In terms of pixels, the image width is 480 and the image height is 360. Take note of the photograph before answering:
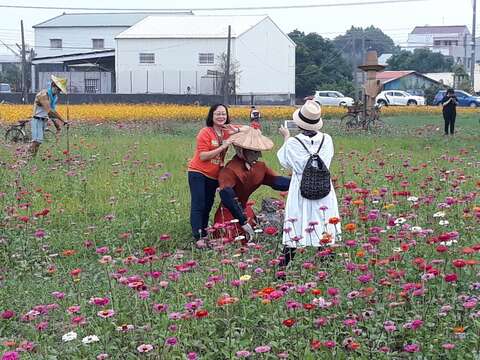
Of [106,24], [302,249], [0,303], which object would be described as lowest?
[0,303]

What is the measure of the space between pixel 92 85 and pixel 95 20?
20991 millimetres

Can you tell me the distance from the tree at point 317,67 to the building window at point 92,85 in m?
15.3

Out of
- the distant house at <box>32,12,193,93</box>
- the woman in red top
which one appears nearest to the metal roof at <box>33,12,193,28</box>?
the distant house at <box>32,12,193,93</box>

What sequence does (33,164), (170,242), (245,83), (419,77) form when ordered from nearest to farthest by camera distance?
(170,242) < (33,164) < (245,83) < (419,77)

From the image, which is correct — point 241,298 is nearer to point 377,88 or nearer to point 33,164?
point 33,164

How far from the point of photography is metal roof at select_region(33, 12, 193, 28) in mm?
67000

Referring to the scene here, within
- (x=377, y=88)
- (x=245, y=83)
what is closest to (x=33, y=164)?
(x=377, y=88)

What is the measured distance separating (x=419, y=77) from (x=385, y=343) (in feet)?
208

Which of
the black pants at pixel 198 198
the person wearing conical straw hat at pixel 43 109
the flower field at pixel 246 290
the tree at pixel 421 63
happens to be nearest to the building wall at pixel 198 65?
the tree at pixel 421 63

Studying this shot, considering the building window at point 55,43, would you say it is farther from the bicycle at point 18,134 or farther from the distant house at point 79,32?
the bicycle at point 18,134

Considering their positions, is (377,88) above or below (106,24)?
below

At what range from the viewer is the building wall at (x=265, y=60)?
163ft

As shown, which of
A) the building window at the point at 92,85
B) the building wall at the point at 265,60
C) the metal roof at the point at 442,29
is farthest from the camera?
the metal roof at the point at 442,29

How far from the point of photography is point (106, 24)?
6725 centimetres
